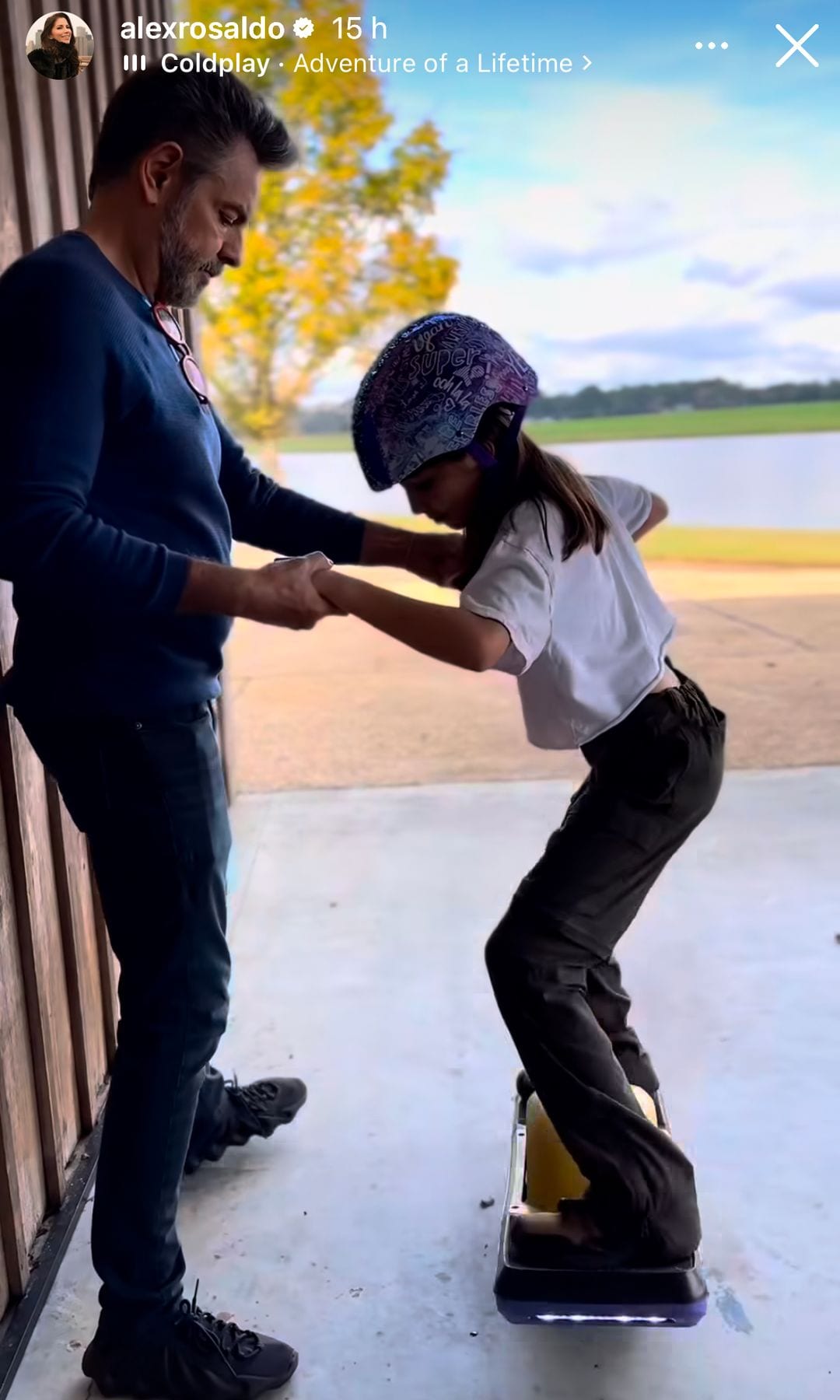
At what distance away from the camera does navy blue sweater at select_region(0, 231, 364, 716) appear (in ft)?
4.83

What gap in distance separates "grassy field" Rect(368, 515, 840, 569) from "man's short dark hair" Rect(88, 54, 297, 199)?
10.6m

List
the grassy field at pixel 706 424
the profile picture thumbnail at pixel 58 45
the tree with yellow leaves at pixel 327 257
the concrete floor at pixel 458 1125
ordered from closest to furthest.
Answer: the concrete floor at pixel 458 1125, the profile picture thumbnail at pixel 58 45, the tree with yellow leaves at pixel 327 257, the grassy field at pixel 706 424

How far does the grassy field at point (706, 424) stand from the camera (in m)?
11.5

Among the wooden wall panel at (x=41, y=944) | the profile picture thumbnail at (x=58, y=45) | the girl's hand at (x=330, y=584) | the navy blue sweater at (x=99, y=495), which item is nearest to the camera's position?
the navy blue sweater at (x=99, y=495)

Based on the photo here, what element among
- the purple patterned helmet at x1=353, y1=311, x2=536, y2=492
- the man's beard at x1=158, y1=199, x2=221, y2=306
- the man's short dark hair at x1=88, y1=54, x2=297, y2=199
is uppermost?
the man's short dark hair at x1=88, y1=54, x2=297, y2=199

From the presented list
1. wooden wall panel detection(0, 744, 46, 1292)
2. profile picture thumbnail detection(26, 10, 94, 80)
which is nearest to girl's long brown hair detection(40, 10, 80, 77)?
profile picture thumbnail detection(26, 10, 94, 80)

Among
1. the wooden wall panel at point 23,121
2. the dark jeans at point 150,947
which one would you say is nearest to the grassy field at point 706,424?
the wooden wall panel at point 23,121

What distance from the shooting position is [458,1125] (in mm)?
2451

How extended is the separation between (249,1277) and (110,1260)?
0.33 m

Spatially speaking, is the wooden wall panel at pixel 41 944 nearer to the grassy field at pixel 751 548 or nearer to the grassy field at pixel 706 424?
the grassy field at pixel 706 424

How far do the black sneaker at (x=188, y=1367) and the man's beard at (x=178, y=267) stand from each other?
4.70ft

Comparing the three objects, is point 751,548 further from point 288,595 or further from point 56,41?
point 288,595

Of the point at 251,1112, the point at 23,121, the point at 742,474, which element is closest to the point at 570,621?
the point at 251,1112

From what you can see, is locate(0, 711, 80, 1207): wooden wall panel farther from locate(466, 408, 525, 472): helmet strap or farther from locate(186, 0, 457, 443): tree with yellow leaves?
locate(186, 0, 457, 443): tree with yellow leaves
